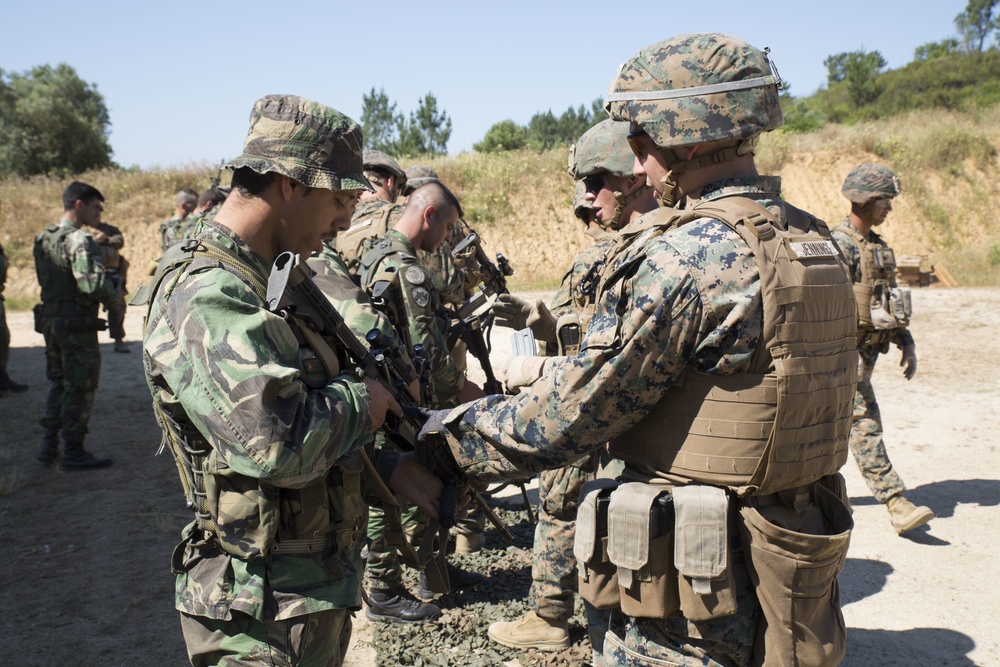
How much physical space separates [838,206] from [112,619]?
22.4 meters

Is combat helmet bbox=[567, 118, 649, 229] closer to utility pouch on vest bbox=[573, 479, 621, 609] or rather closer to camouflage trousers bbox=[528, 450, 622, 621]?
camouflage trousers bbox=[528, 450, 622, 621]

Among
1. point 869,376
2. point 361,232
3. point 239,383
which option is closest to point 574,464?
point 239,383

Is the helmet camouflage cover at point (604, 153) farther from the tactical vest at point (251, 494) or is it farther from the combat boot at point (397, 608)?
the combat boot at point (397, 608)

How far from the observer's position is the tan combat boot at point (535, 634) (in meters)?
3.96

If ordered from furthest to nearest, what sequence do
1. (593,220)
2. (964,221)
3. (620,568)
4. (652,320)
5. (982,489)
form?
(964,221), (982,489), (593,220), (620,568), (652,320)

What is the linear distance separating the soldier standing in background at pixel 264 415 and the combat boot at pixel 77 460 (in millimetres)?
5734

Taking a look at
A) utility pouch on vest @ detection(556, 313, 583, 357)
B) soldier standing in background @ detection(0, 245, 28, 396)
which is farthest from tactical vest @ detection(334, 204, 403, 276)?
soldier standing in background @ detection(0, 245, 28, 396)

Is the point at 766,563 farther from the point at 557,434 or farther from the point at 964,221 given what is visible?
the point at 964,221

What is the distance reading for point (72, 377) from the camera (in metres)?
7.06

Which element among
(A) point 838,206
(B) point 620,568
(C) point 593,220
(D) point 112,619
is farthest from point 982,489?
(A) point 838,206

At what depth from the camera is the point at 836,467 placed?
2.20m

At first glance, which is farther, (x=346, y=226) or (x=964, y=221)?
(x=964, y=221)

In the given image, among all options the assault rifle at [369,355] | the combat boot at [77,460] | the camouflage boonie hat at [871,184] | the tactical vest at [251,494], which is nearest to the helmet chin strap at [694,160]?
the assault rifle at [369,355]

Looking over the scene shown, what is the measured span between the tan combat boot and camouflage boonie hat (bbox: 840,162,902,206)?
4061 millimetres
